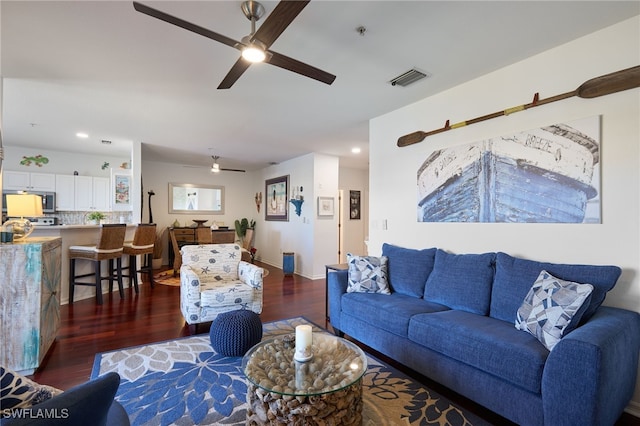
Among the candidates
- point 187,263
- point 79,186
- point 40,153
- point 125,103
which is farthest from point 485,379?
point 40,153

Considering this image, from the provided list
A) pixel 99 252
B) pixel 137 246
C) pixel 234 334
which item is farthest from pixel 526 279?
pixel 137 246

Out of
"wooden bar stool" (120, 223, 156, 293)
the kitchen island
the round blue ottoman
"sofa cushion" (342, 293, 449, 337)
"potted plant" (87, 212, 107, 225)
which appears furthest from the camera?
"potted plant" (87, 212, 107, 225)

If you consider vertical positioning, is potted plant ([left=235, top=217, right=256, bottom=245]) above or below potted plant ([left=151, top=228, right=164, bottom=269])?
above

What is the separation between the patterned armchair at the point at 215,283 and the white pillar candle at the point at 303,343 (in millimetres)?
1602

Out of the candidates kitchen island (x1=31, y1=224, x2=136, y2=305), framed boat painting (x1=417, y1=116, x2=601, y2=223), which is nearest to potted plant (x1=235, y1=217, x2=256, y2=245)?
kitchen island (x1=31, y1=224, x2=136, y2=305)

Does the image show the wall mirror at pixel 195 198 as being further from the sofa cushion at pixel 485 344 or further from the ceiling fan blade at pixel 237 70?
the sofa cushion at pixel 485 344

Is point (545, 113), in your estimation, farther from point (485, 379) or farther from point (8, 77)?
point (8, 77)

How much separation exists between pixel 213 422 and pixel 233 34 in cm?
257

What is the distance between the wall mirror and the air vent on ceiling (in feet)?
20.9

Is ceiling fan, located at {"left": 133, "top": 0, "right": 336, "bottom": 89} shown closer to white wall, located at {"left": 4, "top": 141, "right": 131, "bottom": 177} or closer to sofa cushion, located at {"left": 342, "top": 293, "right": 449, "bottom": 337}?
sofa cushion, located at {"left": 342, "top": 293, "right": 449, "bottom": 337}

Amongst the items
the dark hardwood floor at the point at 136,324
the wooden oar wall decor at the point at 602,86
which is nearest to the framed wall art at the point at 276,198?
the dark hardwood floor at the point at 136,324

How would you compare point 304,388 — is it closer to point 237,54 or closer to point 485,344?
point 485,344

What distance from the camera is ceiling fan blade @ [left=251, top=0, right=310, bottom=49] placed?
4.82 ft

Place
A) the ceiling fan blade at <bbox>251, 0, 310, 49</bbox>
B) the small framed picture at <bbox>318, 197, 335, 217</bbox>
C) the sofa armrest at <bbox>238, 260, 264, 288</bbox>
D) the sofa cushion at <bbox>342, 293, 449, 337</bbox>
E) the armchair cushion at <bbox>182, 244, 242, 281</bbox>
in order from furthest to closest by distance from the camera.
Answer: the small framed picture at <bbox>318, 197, 335, 217</bbox> → the armchair cushion at <bbox>182, 244, 242, 281</bbox> → the sofa armrest at <bbox>238, 260, 264, 288</bbox> → the sofa cushion at <bbox>342, 293, 449, 337</bbox> → the ceiling fan blade at <bbox>251, 0, 310, 49</bbox>
